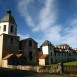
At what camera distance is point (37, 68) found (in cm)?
2777

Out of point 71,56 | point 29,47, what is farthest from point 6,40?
point 71,56

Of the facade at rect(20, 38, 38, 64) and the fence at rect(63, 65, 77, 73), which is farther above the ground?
the facade at rect(20, 38, 38, 64)

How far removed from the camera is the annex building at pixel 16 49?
139 ft

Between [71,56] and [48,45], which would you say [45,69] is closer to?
[48,45]

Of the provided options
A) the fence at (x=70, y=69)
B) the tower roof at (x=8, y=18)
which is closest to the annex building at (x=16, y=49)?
the tower roof at (x=8, y=18)

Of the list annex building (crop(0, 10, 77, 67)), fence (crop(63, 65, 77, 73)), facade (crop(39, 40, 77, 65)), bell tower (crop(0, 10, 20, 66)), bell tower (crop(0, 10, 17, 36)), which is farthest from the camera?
facade (crop(39, 40, 77, 65))

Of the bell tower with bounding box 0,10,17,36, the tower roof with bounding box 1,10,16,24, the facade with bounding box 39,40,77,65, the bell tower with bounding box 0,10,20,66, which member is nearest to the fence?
the bell tower with bounding box 0,10,20,66

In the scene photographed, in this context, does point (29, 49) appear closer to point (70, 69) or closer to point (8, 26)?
point (8, 26)

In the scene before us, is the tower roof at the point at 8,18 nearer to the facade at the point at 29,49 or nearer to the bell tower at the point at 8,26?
the bell tower at the point at 8,26

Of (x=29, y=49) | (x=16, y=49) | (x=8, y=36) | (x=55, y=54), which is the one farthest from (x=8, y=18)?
(x=55, y=54)

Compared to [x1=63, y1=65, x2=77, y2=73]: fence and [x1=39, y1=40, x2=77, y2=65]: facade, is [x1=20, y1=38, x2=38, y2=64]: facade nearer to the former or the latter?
[x1=39, y1=40, x2=77, y2=65]: facade

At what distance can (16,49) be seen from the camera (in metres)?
46.3

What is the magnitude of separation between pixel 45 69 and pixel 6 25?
71.9 ft

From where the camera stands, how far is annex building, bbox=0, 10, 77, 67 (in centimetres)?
4250
